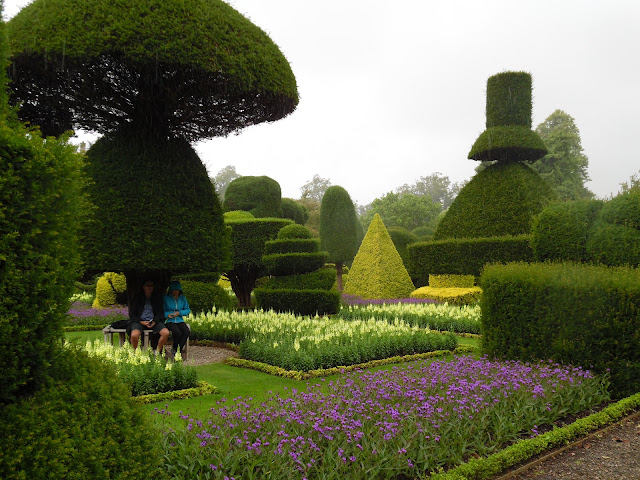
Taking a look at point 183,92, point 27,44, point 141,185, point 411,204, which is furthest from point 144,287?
point 411,204

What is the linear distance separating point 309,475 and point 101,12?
7.09 metres

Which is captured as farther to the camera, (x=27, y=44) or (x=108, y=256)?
(x=108, y=256)

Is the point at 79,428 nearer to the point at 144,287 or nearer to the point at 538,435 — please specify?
the point at 538,435

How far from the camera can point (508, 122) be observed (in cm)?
2045

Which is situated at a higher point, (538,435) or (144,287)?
(144,287)

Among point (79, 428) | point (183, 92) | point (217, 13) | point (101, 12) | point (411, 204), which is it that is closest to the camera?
point (79, 428)

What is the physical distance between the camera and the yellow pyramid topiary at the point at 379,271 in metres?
20.9

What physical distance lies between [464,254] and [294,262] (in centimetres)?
706

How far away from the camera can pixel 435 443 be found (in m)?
4.70

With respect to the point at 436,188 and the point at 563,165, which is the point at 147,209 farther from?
the point at 436,188

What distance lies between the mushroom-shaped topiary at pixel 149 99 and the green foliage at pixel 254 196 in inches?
655

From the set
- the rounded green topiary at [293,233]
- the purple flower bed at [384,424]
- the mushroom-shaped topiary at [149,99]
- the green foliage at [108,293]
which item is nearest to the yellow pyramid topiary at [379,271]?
the rounded green topiary at [293,233]

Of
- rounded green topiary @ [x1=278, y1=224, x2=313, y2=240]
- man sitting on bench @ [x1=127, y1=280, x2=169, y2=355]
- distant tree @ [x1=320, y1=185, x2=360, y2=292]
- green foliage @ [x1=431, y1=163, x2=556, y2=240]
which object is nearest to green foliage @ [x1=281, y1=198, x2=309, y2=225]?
distant tree @ [x1=320, y1=185, x2=360, y2=292]

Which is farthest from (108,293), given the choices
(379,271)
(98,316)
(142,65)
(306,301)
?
(142,65)
